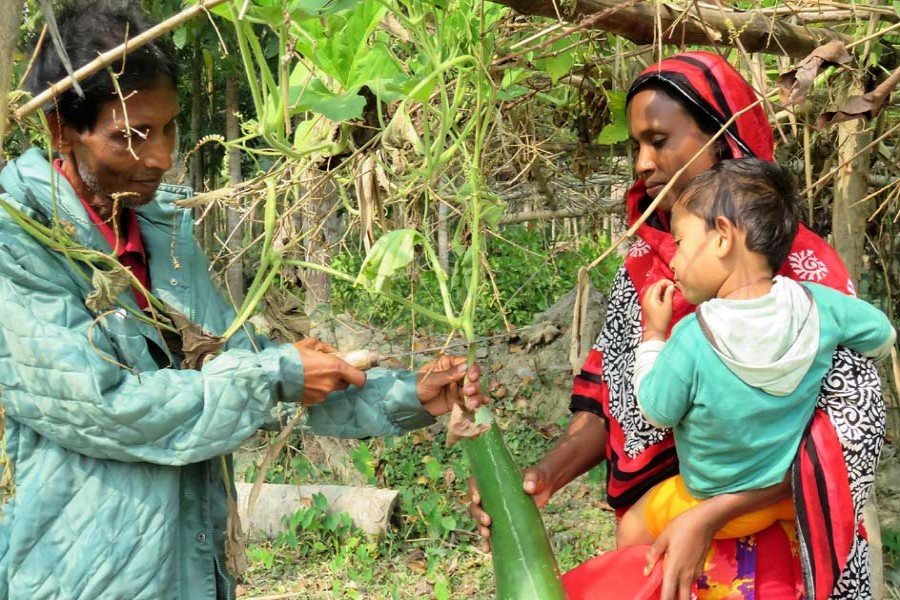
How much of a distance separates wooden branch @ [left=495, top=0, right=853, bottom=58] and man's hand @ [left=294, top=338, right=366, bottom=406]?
2.66 ft

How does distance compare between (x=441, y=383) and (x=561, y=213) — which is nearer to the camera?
(x=441, y=383)

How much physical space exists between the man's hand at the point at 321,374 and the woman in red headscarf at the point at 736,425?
42cm

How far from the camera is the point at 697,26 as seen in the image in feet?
8.02

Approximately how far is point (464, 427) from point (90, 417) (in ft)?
2.47

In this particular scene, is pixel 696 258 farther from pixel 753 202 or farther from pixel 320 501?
pixel 320 501

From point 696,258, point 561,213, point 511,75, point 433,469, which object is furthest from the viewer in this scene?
point 433,469

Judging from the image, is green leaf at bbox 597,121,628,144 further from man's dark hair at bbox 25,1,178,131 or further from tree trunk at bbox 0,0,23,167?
tree trunk at bbox 0,0,23,167

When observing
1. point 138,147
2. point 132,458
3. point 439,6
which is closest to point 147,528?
point 132,458

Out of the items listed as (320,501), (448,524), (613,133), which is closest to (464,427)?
(613,133)

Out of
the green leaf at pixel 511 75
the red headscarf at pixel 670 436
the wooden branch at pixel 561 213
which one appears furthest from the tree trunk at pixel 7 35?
the wooden branch at pixel 561 213

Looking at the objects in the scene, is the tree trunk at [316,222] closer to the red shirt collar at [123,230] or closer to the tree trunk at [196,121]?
the red shirt collar at [123,230]

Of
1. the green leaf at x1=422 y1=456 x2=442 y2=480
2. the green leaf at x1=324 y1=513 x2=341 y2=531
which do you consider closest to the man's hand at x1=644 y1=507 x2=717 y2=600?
the green leaf at x1=324 y1=513 x2=341 y2=531

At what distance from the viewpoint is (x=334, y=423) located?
234cm

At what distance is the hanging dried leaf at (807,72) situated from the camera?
191cm
